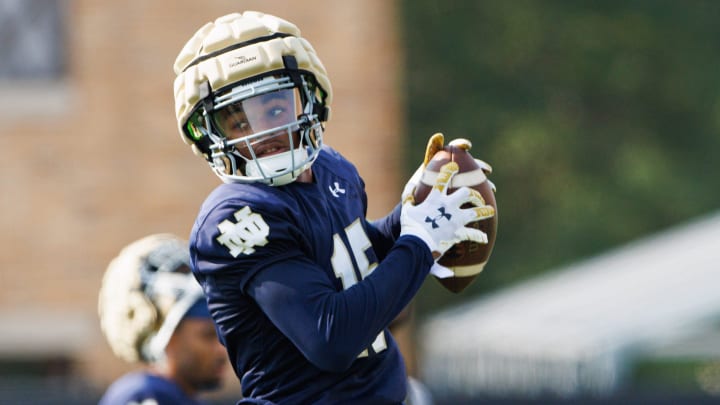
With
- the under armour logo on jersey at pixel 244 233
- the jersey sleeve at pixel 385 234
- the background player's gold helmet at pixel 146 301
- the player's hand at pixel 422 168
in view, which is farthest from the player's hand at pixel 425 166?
the background player's gold helmet at pixel 146 301

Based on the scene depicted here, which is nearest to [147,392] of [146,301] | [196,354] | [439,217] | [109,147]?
[196,354]

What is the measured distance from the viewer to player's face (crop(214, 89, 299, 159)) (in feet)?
10.4

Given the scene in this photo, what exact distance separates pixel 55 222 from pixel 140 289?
489 cm

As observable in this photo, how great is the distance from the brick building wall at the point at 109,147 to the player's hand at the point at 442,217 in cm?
615

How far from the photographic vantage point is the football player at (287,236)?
298 centimetres

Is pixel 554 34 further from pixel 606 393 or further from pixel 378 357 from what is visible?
pixel 378 357

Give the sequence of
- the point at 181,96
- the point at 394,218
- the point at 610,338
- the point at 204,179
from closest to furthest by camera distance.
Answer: the point at 181,96 → the point at 394,218 → the point at 204,179 → the point at 610,338

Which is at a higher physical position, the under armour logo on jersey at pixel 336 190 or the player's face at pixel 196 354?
the under armour logo on jersey at pixel 336 190

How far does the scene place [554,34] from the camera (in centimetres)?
1969

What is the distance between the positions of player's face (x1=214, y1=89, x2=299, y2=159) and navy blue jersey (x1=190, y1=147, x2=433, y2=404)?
10 centimetres

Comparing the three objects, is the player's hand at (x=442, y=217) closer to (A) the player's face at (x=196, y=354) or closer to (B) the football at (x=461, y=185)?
(B) the football at (x=461, y=185)

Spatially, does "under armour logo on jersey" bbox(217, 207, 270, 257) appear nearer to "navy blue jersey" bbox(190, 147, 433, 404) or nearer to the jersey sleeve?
"navy blue jersey" bbox(190, 147, 433, 404)

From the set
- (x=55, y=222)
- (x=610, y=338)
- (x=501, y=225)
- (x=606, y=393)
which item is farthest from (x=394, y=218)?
(x=501, y=225)

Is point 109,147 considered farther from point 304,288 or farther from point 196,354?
point 304,288
